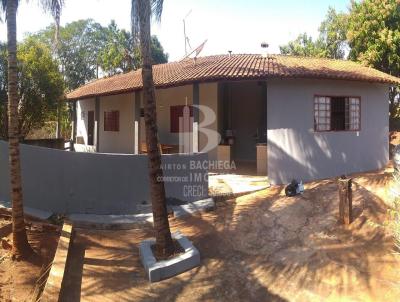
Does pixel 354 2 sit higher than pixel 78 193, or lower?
higher

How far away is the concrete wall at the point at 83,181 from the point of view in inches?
384

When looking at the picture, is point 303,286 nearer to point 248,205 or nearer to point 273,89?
point 248,205

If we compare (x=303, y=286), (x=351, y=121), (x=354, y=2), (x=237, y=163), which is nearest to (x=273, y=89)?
(x=351, y=121)

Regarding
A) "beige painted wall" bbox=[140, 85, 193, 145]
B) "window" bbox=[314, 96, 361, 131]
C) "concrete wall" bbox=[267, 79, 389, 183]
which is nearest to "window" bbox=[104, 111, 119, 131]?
"beige painted wall" bbox=[140, 85, 193, 145]

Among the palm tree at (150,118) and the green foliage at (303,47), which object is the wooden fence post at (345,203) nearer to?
the palm tree at (150,118)

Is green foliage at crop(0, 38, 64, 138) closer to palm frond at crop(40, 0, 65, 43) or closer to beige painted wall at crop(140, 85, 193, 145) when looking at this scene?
beige painted wall at crop(140, 85, 193, 145)

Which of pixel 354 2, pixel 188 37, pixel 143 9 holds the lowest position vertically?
pixel 143 9

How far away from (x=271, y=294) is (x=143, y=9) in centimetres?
528

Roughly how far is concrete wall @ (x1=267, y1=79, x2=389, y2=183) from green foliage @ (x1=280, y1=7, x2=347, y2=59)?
1826cm

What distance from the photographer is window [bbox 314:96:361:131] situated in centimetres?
1242

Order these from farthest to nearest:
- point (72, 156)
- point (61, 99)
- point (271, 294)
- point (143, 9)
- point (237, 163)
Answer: point (61, 99) → point (237, 163) → point (72, 156) → point (143, 9) → point (271, 294)

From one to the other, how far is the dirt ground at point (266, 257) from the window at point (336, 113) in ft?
10.6

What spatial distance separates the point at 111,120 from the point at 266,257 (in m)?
13.7

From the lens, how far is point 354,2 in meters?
24.6
